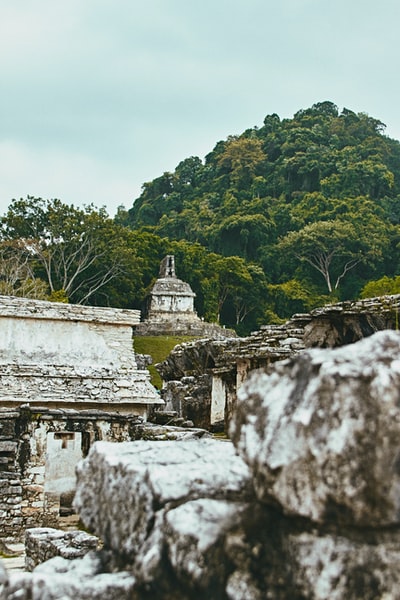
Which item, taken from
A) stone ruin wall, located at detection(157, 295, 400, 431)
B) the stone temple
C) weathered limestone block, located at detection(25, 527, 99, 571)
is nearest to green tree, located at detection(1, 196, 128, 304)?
the stone temple

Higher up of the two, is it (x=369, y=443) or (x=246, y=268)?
(x=246, y=268)

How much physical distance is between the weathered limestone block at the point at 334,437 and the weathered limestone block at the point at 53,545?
5425 mm

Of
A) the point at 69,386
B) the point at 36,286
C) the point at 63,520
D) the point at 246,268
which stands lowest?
the point at 63,520

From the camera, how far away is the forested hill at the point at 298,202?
6919 centimetres

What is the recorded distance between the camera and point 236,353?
16.1 metres

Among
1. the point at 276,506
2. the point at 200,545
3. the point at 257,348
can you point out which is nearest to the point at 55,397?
the point at 257,348

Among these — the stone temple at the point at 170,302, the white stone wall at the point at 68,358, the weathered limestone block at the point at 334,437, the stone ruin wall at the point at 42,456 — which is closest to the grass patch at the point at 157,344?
the stone temple at the point at 170,302

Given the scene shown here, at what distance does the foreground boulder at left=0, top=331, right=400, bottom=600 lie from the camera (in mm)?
2439

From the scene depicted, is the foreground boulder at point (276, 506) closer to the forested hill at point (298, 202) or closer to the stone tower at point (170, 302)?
the stone tower at point (170, 302)

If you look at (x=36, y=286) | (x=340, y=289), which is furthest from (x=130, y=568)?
(x=340, y=289)

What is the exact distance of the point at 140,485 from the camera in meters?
3.04

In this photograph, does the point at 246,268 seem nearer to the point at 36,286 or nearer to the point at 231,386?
the point at 36,286

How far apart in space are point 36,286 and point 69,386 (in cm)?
2769

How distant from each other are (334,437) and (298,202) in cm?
8650
